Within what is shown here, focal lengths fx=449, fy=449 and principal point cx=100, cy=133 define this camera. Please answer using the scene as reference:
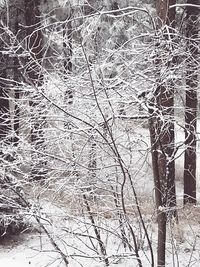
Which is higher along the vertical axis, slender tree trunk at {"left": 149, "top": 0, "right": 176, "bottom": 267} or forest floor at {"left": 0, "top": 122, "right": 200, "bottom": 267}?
slender tree trunk at {"left": 149, "top": 0, "right": 176, "bottom": 267}

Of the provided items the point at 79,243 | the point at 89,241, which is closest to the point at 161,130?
the point at 89,241

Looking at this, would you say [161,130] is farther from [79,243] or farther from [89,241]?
[79,243]

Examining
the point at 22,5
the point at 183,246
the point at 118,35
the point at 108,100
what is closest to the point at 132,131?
the point at 108,100

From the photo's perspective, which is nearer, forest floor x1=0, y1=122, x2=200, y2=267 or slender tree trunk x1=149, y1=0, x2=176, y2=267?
slender tree trunk x1=149, y1=0, x2=176, y2=267

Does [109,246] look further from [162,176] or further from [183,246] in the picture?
[162,176]

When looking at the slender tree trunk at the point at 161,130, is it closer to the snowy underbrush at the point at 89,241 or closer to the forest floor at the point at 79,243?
the snowy underbrush at the point at 89,241

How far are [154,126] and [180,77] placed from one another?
74 centimetres

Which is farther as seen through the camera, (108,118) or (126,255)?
(126,255)

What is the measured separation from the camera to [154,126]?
546 centimetres

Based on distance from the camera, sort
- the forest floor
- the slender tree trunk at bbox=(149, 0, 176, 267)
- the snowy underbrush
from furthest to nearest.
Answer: the forest floor
the snowy underbrush
the slender tree trunk at bbox=(149, 0, 176, 267)

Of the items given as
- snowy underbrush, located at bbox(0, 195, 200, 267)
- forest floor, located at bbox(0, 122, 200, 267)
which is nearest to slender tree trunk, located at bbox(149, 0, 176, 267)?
snowy underbrush, located at bbox(0, 195, 200, 267)

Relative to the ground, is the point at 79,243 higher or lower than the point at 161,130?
lower

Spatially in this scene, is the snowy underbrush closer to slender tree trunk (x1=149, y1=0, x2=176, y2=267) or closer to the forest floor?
the forest floor

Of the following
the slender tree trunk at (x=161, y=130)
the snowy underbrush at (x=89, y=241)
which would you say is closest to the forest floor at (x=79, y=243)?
the snowy underbrush at (x=89, y=241)
